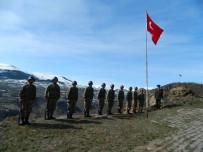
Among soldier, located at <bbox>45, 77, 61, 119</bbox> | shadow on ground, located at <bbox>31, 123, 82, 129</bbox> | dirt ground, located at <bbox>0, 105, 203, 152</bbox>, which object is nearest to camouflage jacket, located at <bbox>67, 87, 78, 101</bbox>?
soldier, located at <bbox>45, 77, 61, 119</bbox>

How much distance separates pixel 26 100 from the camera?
19703 millimetres

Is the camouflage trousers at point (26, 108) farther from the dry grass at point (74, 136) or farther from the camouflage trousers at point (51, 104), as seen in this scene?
the camouflage trousers at point (51, 104)

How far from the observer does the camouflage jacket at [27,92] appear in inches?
773

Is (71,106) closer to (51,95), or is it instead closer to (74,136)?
(51,95)

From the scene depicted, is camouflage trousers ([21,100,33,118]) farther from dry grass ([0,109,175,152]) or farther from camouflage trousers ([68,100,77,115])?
camouflage trousers ([68,100,77,115])

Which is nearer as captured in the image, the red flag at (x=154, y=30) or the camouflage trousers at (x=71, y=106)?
the camouflage trousers at (x=71, y=106)

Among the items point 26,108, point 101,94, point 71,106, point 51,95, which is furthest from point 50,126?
point 101,94

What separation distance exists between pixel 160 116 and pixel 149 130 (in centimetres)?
752

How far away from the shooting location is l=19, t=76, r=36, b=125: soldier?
1952cm

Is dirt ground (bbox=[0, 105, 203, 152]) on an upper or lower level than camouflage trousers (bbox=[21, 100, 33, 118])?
lower

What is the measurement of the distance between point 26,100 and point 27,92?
0.48 meters

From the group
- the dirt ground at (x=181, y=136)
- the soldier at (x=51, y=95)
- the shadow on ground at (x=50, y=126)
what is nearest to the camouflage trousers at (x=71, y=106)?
the soldier at (x=51, y=95)

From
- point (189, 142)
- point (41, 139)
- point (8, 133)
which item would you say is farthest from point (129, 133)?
point (8, 133)

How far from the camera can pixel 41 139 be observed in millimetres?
15836
